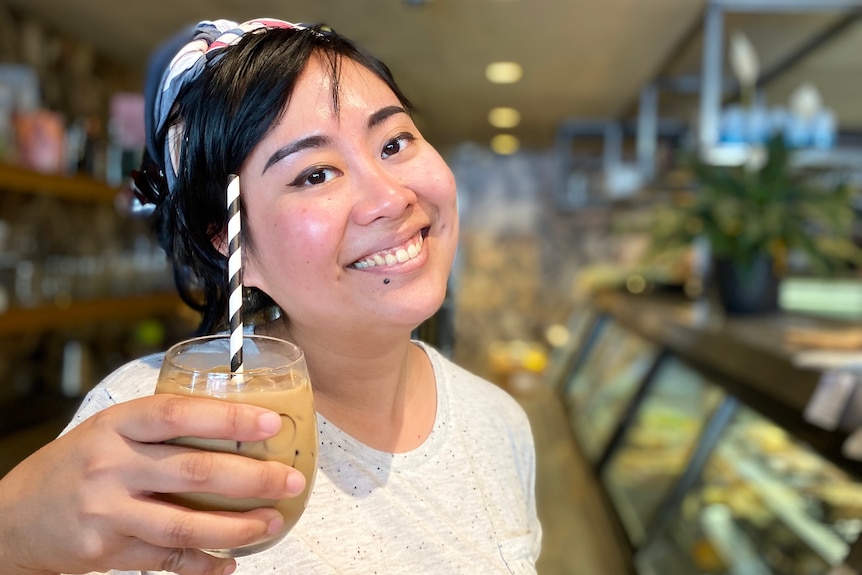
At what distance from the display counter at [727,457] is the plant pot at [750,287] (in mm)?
107

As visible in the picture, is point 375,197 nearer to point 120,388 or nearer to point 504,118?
point 120,388

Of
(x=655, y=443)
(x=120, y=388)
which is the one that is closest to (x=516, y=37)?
(x=655, y=443)

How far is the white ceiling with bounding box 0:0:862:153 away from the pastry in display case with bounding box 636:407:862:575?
6.94ft

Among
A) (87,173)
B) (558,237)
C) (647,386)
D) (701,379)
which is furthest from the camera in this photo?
(558,237)

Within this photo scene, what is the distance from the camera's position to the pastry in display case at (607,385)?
342 centimetres

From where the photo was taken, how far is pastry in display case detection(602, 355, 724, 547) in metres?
2.67

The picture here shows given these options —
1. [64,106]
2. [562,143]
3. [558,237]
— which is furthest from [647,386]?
[558,237]

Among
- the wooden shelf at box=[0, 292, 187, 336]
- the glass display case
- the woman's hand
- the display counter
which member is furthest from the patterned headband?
the glass display case

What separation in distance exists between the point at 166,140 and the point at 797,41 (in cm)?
475

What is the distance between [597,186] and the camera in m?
7.54

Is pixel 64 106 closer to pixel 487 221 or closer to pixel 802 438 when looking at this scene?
pixel 802 438

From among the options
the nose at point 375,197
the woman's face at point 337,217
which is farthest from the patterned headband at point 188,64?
the nose at point 375,197

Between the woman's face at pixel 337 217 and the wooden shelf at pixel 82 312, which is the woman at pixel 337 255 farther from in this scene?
the wooden shelf at pixel 82 312

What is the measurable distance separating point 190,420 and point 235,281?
0.18m
